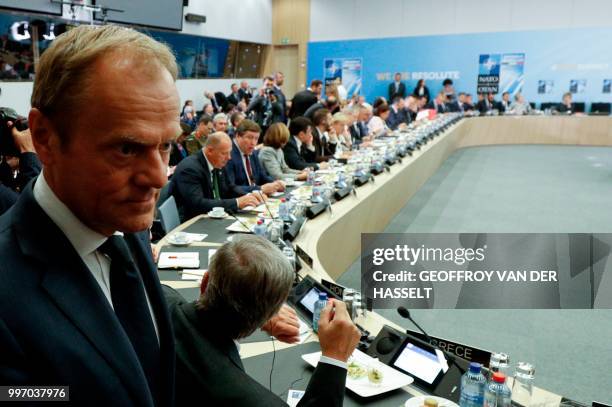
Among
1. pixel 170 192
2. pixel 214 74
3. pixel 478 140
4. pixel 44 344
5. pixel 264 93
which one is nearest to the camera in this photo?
pixel 44 344

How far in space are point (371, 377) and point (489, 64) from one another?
13.2 m

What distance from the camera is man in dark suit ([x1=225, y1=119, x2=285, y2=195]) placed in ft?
A: 13.9

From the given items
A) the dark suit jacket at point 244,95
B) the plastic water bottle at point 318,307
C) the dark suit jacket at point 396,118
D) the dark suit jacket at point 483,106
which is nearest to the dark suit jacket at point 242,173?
the plastic water bottle at point 318,307

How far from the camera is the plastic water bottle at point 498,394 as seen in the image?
141cm

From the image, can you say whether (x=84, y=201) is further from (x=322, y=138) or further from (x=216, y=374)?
(x=322, y=138)

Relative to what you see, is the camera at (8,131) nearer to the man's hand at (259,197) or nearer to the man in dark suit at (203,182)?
the man in dark suit at (203,182)

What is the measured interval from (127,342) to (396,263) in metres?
3.73

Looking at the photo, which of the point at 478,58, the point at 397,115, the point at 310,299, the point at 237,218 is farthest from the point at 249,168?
the point at 478,58

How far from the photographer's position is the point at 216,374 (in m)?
1.17

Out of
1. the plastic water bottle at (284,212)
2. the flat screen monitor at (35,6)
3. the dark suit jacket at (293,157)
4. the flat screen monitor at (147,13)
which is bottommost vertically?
the plastic water bottle at (284,212)

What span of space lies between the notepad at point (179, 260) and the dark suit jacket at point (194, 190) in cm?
91

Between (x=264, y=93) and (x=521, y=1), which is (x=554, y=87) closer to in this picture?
(x=521, y=1)

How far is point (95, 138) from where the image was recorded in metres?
0.66

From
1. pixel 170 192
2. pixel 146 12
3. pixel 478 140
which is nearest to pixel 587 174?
pixel 478 140
